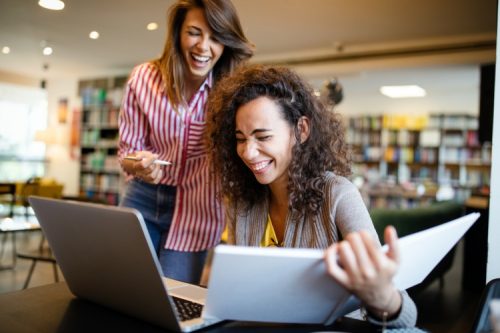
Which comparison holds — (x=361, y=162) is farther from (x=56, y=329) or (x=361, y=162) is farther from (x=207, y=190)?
(x=56, y=329)

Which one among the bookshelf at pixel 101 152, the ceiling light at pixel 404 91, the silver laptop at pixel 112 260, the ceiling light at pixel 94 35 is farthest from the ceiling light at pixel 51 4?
the ceiling light at pixel 404 91

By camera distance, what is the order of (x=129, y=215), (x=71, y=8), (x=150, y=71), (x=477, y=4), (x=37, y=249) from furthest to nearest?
(x=477, y=4) → (x=37, y=249) → (x=150, y=71) → (x=71, y=8) → (x=129, y=215)

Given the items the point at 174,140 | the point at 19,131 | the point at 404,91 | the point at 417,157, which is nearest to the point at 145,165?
the point at 174,140

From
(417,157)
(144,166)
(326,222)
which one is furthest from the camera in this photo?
(417,157)

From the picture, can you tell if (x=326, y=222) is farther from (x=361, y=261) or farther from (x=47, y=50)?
(x=47, y=50)

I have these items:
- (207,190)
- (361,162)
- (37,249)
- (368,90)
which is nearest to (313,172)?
(207,190)

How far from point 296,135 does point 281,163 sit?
108 millimetres

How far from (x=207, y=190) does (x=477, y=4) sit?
359 cm

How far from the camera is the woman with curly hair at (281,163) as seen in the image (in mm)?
1231

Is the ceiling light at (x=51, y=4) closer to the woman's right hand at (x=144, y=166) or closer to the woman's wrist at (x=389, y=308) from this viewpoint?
the woman's right hand at (x=144, y=166)

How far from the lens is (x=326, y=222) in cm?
123

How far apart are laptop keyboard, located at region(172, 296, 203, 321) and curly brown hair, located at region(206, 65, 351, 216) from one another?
405 millimetres

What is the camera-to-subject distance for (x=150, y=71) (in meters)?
1.74

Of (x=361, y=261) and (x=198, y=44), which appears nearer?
(x=361, y=261)
